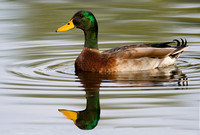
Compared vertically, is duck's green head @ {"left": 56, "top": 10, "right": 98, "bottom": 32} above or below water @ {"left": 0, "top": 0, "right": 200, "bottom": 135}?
above

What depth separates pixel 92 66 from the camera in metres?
11.1

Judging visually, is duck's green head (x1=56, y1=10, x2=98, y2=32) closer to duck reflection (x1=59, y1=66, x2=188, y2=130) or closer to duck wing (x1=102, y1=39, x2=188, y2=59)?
duck wing (x1=102, y1=39, x2=188, y2=59)

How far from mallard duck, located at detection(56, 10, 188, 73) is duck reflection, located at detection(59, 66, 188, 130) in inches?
8.3

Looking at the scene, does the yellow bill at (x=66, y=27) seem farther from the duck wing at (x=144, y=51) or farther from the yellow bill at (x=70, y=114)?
the yellow bill at (x=70, y=114)

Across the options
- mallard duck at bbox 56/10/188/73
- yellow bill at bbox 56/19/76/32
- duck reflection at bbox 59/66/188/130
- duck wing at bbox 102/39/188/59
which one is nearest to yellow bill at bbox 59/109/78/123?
duck reflection at bbox 59/66/188/130

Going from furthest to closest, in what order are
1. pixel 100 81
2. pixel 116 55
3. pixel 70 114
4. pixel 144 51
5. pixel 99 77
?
pixel 144 51
pixel 116 55
pixel 99 77
pixel 100 81
pixel 70 114

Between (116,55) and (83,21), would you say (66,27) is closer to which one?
(83,21)

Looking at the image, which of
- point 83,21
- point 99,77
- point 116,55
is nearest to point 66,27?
point 83,21

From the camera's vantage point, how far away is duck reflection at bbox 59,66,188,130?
777 cm

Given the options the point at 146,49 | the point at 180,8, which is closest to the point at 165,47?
the point at 146,49

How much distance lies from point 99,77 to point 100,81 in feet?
1.43

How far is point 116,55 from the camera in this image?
36.6 ft

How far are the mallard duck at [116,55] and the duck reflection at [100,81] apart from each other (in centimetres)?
21

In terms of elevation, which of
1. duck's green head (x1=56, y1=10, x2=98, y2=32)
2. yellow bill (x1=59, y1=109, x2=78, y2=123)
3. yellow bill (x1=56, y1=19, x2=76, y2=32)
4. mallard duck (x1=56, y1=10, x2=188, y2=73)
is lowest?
yellow bill (x1=59, y1=109, x2=78, y2=123)
